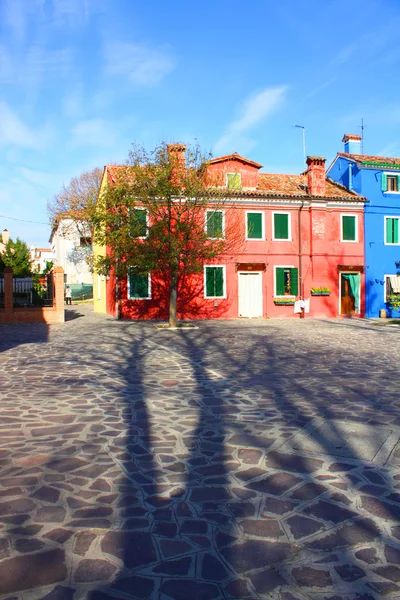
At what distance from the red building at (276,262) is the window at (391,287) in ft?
4.96

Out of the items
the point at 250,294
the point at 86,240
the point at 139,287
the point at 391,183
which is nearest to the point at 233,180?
the point at 250,294

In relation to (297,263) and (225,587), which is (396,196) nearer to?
(297,263)

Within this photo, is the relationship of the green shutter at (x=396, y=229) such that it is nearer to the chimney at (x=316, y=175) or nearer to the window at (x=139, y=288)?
the chimney at (x=316, y=175)

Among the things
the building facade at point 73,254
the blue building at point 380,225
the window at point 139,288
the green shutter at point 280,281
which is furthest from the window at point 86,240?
the blue building at point 380,225

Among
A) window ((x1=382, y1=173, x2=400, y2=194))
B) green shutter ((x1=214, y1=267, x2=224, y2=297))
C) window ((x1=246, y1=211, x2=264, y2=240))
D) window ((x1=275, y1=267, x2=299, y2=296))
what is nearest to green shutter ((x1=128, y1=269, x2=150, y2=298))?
green shutter ((x1=214, y1=267, x2=224, y2=297))

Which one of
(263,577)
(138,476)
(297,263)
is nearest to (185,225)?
(297,263)

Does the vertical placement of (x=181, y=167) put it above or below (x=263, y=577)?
above

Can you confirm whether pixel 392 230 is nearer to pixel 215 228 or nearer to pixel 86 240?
pixel 215 228

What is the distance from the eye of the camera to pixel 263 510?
3092 millimetres

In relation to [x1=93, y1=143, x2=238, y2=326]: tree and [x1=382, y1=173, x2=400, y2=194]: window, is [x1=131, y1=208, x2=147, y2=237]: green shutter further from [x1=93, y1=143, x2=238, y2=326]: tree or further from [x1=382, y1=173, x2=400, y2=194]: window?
[x1=382, y1=173, x2=400, y2=194]: window

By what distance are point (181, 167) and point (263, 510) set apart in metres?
16.3

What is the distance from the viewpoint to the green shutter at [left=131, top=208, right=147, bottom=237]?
59.7 feet

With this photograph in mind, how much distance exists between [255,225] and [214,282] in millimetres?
3633

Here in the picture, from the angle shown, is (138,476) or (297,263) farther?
(297,263)
